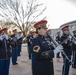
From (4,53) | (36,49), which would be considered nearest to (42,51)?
(36,49)

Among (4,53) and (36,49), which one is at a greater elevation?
(36,49)

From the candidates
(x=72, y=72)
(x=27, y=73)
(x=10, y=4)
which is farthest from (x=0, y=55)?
(x=10, y=4)

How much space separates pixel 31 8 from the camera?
35.1 m

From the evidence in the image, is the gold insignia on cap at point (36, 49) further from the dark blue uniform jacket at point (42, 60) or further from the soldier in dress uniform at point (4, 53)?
the soldier in dress uniform at point (4, 53)

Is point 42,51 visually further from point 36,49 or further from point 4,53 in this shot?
point 4,53

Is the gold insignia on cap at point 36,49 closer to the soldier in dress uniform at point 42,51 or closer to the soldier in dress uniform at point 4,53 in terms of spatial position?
the soldier in dress uniform at point 42,51

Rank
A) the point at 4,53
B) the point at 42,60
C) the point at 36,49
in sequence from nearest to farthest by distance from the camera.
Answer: the point at 36,49
the point at 42,60
the point at 4,53

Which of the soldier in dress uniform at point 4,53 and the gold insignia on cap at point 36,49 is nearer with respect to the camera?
the gold insignia on cap at point 36,49

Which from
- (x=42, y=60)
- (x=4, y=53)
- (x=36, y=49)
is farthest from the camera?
(x=4, y=53)

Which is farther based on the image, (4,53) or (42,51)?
(4,53)

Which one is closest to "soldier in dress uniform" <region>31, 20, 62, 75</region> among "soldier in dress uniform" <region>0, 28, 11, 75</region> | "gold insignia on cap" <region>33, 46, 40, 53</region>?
"gold insignia on cap" <region>33, 46, 40, 53</region>

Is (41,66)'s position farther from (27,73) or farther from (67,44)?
(27,73)

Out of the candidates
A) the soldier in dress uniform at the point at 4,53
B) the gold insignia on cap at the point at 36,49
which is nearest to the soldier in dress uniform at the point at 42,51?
the gold insignia on cap at the point at 36,49

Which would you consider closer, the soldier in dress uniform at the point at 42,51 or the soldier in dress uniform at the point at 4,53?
the soldier in dress uniform at the point at 42,51
